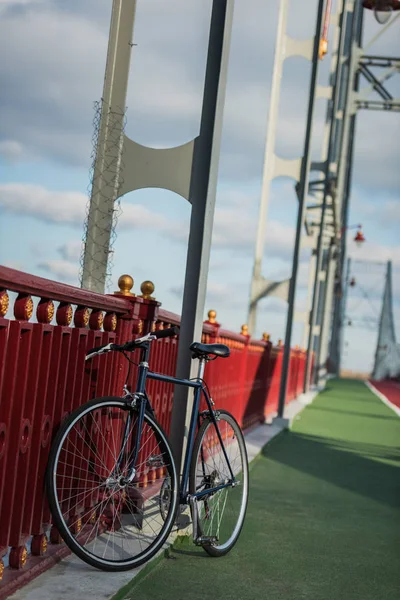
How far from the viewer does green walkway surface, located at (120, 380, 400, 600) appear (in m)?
4.29

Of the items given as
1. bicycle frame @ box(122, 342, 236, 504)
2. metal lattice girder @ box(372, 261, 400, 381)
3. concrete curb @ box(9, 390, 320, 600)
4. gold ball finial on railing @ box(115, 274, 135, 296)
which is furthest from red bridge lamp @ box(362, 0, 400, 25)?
metal lattice girder @ box(372, 261, 400, 381)

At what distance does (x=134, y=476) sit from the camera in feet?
14.7

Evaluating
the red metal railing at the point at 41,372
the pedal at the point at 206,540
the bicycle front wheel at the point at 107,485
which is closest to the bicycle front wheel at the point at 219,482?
the pedal at the point at 206,540

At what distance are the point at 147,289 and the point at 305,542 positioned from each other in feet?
5.41

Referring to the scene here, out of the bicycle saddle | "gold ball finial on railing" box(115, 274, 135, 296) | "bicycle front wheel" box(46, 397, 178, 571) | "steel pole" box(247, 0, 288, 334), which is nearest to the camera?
"bicycle front wheel" box(46, 397, 178, 571)

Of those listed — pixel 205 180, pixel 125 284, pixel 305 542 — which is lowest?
pixel 305 542

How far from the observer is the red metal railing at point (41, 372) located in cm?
336

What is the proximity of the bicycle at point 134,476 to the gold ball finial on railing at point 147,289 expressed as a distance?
0.49m

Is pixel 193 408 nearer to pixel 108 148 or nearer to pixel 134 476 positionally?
pixel 134 476

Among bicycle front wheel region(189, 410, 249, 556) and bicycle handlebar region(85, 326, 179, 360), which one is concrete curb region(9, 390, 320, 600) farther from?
bicycle handlebar region(85, 326, 179, 360)

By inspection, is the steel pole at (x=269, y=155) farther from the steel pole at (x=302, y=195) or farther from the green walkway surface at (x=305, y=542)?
the green walkway surface at (x=305, y=542)

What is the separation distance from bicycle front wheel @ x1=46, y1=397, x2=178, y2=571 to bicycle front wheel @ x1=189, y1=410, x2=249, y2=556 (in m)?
0.23

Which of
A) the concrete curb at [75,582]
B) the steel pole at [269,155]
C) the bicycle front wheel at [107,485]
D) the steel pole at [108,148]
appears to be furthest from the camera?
the steel pole at [269,155]

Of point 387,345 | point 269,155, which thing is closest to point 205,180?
point 269,155
